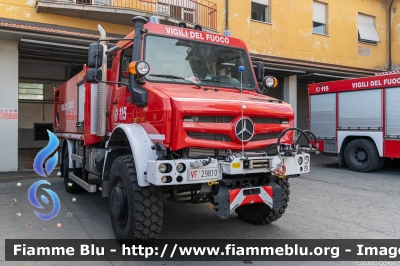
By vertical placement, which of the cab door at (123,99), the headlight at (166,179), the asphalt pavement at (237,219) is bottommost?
the asphalt pavement at (237,219)

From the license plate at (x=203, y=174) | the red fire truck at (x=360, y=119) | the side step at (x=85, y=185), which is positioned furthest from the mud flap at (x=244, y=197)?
the red fire truck at (x=360, y=119)

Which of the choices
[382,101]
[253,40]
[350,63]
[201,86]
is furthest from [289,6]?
[201,86]

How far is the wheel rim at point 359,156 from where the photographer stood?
10.5 m

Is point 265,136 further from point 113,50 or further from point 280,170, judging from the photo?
point 113,50

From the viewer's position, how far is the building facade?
1039 centimetres

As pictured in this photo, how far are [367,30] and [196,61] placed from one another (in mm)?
16945

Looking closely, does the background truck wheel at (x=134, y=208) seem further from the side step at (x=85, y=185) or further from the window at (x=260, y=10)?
the window at (x=260, y=10)

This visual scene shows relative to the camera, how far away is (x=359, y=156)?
1066cm

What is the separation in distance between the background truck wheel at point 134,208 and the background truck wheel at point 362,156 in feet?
27.8

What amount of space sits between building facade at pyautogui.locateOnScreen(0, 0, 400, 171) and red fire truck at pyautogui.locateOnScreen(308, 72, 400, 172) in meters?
2.97

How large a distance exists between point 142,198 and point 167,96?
1.18 metres

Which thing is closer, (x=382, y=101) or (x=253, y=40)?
(x=382, y=101)

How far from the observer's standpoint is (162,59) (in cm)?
456

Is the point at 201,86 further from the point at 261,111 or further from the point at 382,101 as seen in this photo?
the point at 382,101
